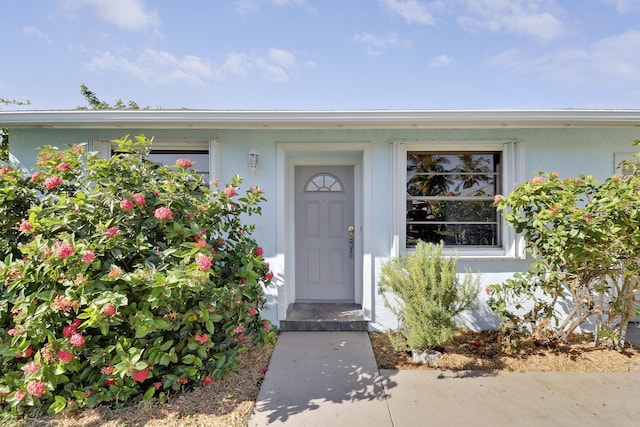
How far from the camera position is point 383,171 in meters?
3.81

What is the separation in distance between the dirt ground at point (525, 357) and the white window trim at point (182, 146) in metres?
2.86

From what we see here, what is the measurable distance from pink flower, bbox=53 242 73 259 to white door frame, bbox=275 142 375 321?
7.10 feet

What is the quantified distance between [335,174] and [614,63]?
269 inches

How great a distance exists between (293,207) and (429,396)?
276 centimetres

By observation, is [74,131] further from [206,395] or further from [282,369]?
[282,369]

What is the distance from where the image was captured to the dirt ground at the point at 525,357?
2.95 m

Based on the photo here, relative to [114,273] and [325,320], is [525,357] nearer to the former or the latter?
[325,320]

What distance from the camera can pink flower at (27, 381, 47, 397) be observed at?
2029mm

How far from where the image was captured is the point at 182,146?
392 centimetres

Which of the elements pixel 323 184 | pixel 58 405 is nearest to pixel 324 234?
pixel 323 184

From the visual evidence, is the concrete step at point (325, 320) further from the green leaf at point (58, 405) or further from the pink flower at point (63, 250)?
the pink flower at point (63, 250)

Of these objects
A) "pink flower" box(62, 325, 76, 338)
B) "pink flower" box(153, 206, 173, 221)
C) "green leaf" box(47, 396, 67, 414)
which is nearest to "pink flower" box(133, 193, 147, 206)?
"pink flower" box(153, 206, 173, 221)

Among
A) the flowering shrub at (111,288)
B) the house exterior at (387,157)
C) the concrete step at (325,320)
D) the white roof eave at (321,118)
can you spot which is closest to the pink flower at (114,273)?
the flowering shrub at (111,288)

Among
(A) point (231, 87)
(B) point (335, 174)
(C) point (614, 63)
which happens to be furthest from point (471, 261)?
(C) point (614, 63)
